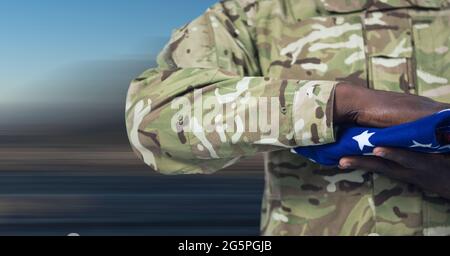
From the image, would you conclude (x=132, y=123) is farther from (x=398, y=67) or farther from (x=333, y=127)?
(x=398, y=67)

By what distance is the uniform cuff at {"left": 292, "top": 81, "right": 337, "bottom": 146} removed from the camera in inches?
45.4

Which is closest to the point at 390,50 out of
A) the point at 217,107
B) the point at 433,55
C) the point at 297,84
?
the point at 433,55

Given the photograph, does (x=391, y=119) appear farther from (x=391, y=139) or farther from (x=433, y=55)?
(x=433, y=55)

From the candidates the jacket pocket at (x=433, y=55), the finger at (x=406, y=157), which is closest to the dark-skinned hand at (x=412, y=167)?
the finger at (x=406, y=157)

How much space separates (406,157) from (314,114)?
158 mm

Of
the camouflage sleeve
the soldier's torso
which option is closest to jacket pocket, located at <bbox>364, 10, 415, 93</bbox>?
the soldier's torso

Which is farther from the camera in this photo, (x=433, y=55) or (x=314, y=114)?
(x=433, y=55)

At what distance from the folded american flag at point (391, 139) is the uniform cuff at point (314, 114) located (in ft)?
0.07

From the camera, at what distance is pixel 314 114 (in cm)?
116

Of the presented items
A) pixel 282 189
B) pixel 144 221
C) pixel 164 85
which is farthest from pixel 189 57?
pixel 144 221

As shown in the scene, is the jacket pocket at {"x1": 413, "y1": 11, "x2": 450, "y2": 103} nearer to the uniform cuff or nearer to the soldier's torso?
the soldier's torso

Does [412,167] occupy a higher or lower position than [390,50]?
lower

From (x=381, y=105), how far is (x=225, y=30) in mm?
293

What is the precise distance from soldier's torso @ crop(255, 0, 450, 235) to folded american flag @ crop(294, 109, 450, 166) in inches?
3.5
